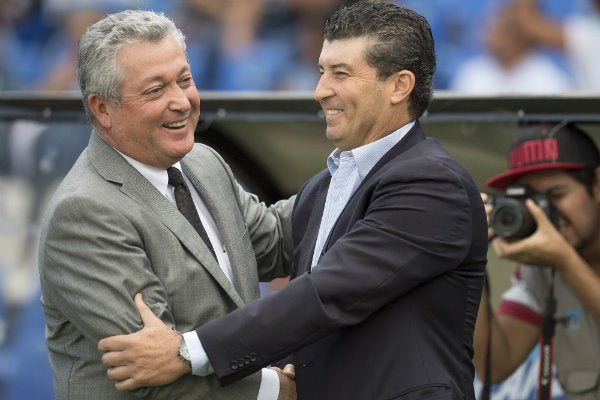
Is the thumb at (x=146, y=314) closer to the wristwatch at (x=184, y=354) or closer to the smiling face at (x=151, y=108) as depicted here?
the wristwatch at (x=184, y=354)

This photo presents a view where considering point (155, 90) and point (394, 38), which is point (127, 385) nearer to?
point (155, 90)

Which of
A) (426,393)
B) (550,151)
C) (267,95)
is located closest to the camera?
(426,393)

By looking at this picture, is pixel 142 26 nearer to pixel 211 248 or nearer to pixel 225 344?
pixel 211 248

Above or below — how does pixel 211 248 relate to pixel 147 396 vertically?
above

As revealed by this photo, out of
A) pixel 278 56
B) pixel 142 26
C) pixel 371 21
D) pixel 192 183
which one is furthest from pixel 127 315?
pixel 278 56

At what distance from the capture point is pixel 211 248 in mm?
3020

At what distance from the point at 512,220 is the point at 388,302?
1.21 meters

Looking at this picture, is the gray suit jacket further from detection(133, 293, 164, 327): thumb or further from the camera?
the camera

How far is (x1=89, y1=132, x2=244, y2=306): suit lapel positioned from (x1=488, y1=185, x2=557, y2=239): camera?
123cm

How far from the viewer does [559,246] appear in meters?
3.83

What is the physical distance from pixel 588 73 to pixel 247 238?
1774 millimetres

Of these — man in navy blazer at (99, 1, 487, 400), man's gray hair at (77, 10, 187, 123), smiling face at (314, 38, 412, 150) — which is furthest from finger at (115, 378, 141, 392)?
smiling face at (314, 38, 412, 150)

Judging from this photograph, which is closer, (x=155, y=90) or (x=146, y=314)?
(x=146, y=314)

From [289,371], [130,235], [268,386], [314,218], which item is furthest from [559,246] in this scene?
[130,235]
